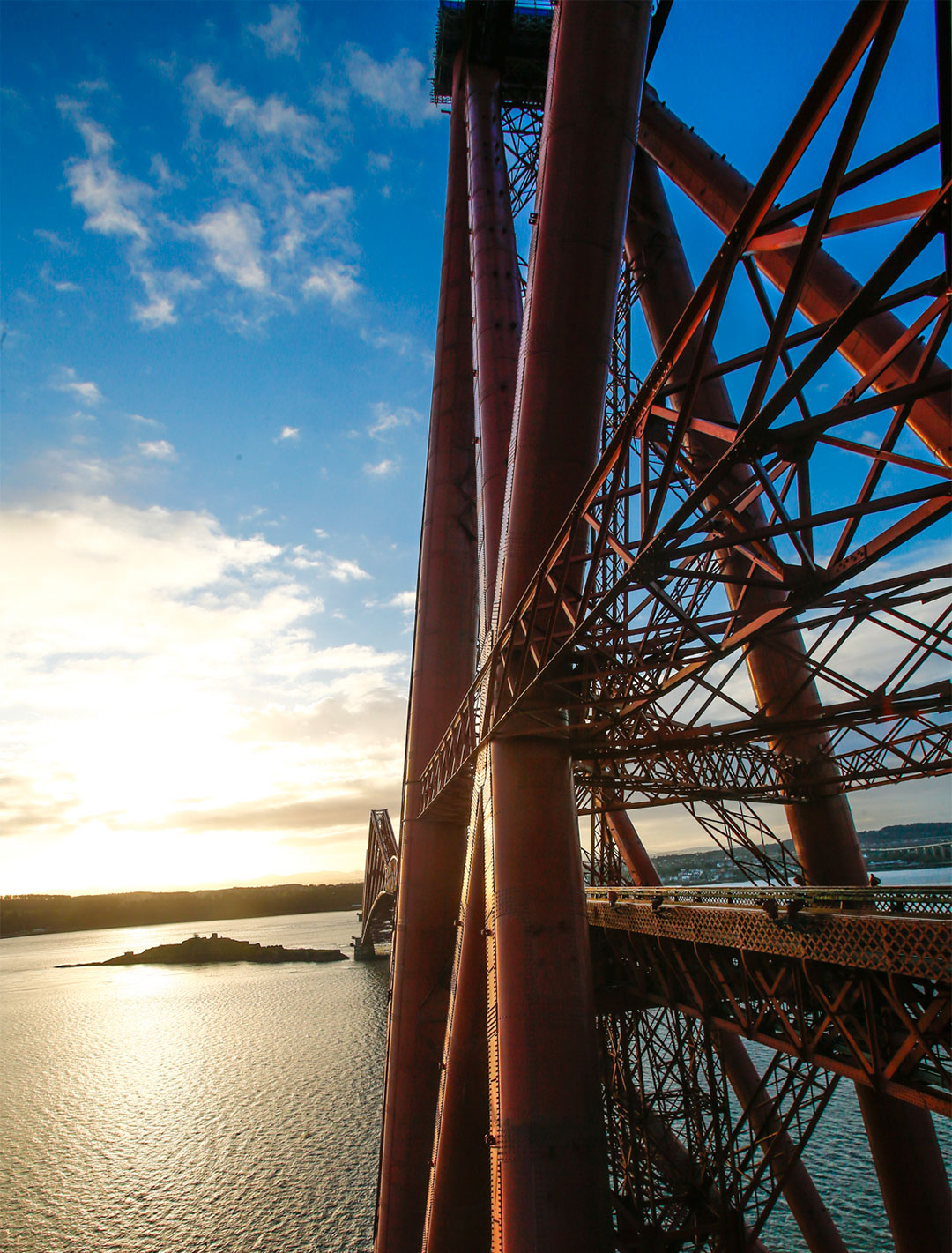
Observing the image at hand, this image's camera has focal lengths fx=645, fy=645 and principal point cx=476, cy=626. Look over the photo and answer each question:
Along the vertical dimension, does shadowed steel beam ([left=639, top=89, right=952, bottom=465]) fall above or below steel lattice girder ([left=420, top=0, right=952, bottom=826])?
above

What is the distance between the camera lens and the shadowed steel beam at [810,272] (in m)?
7.82

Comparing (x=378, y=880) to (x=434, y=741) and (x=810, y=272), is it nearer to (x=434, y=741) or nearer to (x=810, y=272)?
(x=434, y=741)

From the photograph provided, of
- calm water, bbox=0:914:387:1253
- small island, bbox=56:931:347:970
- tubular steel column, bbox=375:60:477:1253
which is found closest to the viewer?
tubular steel column, bbox=375:60:477:1253

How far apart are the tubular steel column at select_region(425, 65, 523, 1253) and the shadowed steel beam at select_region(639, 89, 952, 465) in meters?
3.38

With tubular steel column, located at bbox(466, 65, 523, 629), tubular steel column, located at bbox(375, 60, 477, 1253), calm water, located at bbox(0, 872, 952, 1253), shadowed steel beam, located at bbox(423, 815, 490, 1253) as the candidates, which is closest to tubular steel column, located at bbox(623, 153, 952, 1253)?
tubular steel column, located at bbox(466, 65, 523, 629)

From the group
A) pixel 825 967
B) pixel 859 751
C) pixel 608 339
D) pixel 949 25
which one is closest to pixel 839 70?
pixel 949 25

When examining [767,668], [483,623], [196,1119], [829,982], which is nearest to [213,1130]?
[196,1119]

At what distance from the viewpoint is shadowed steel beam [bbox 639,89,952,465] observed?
7.82 m

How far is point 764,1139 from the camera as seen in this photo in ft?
29.6

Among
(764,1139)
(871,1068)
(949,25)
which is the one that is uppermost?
(949,25)

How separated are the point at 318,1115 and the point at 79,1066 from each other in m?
21.3

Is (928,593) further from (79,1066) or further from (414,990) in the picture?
(79,1066)

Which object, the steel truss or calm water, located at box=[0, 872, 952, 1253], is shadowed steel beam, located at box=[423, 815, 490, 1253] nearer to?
calm water, located at box=[0, 872, 952, 1253]

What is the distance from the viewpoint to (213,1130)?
84.2 ft
